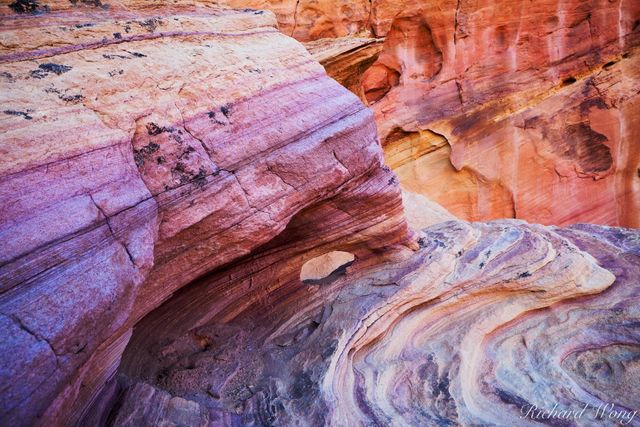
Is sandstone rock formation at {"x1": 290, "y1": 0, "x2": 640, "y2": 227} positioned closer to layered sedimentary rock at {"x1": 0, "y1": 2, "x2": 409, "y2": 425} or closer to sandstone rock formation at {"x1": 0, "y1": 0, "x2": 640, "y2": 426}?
sandstone rock formation at {"x1": 0, "y1": 0, "x2": 640, "y2": 426}

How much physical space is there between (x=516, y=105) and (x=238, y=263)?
826cm

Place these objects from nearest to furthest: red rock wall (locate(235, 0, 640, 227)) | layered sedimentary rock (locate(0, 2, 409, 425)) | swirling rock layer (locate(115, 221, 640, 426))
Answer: layered sedimentary rock (locate(0, 2, 409, 425))
swirling rock layer (locate(115, 221, 640, 426))
red rock wall (locate(235, 0, 640, 227))

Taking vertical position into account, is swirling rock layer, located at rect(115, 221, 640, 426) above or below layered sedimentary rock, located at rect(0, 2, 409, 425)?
below

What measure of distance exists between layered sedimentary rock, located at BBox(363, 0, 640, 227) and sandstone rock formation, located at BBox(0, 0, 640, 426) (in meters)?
4.65

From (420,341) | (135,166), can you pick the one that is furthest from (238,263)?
(420,341)

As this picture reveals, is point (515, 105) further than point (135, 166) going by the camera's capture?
Yes

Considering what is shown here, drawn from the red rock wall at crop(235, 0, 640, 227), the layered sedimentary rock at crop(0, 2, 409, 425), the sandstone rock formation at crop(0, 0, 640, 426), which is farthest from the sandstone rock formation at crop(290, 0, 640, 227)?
the layered sedimentary rock at crop(0, 2, 409, 425)

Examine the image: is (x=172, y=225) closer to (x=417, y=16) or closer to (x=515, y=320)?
(x=515, y=320)

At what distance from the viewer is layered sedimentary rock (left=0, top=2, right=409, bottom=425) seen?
2498 millimetres

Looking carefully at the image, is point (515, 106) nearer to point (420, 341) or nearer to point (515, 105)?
point (515, 105)

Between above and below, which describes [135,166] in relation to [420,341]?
above

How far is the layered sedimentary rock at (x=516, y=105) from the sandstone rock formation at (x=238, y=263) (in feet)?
15.2

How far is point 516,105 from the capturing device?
1012 cm

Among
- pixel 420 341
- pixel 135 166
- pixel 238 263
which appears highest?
pixel 135 166
